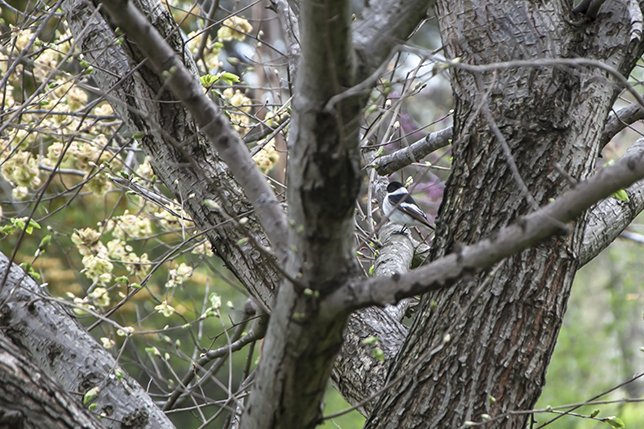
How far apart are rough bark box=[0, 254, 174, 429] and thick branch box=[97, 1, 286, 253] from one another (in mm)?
996

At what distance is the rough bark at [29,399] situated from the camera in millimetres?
1355

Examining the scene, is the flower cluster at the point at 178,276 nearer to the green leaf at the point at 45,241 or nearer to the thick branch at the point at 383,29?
the green leaf at the point at 45,241

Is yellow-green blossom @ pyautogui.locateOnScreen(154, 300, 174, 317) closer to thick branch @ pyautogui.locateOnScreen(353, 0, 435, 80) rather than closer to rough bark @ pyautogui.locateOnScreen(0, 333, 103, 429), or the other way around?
rough bark @ pyautogui.locateOnScreen(0, 333, 103, 429)

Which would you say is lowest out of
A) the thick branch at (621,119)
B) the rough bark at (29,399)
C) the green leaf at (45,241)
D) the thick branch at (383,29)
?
the rough bark at (29,399)

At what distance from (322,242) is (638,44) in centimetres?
159

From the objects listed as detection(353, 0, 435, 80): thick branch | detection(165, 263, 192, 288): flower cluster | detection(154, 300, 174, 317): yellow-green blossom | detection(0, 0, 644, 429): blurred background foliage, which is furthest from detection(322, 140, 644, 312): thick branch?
detection(165, 263, 192, 288): flower cluster

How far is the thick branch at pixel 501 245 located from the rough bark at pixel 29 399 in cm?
80

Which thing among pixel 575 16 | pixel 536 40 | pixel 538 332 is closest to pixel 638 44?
pixel 575 16

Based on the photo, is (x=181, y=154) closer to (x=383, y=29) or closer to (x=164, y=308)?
(x=164, y=308)

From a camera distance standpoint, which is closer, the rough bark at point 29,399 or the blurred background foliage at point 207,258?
the rough bark at point 29,399

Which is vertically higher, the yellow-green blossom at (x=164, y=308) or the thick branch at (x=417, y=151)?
the thick branch at (x=417, y=151)

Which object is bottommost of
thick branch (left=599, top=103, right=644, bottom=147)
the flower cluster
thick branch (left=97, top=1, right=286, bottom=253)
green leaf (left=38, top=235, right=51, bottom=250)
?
green leaf (left=38, top=235, right=51, bottom=250)

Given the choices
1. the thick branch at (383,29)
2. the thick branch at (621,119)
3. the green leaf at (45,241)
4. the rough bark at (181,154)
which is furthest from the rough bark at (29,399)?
the thick branch at (621,119)

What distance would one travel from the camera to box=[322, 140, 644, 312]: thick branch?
1157 mm
